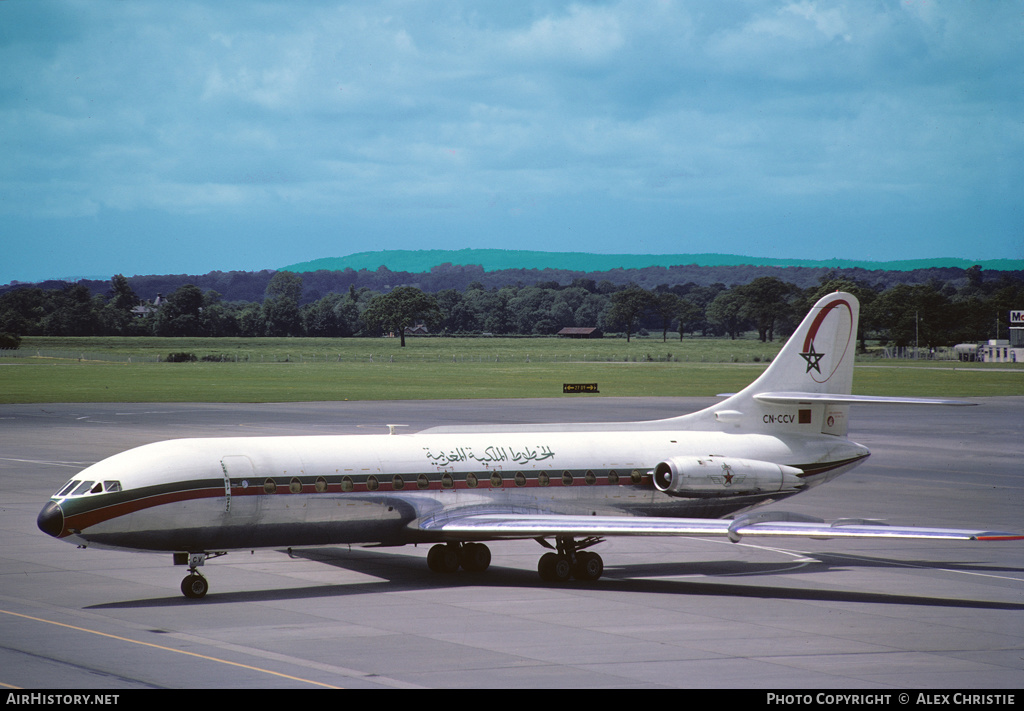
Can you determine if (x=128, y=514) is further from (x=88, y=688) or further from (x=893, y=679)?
(x=893, y=679)

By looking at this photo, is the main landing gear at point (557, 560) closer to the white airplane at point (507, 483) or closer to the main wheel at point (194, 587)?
the white airplane at point (507, 483)

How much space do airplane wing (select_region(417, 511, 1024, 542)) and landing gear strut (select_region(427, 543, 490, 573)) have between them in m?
1.53

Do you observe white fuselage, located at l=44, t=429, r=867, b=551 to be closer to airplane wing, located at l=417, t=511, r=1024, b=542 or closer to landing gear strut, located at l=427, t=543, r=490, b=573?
airplane wing, located at l=417, t=511, r=1024, b=542

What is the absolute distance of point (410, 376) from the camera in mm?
125438

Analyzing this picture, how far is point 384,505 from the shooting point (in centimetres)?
2620

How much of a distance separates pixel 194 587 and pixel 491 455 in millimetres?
7017

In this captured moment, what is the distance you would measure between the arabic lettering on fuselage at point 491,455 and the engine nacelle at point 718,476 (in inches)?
110

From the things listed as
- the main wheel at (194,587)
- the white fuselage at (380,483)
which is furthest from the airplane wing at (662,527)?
the main wheel at (194,587)

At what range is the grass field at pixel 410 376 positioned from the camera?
3863 inches

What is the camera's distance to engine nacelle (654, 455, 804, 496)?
93.5ft

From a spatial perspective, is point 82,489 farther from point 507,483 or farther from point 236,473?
point 507,483

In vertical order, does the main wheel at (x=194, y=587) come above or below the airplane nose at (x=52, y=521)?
below
